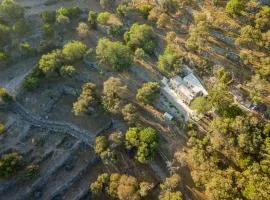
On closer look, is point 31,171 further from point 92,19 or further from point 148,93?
point 92,19

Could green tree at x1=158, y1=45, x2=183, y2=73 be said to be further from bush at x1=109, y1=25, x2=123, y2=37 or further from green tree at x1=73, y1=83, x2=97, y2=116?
green tree at x1=73, y1=83, x2=97, y2=116

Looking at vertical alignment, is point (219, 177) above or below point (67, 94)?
above

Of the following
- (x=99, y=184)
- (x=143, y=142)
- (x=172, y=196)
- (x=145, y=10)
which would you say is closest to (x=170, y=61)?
(x=145, y=10)

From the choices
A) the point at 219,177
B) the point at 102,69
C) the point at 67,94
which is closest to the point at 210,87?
the point at 219,177

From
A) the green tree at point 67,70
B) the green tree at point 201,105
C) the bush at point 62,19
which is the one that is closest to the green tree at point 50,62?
the green tree at point 67,70

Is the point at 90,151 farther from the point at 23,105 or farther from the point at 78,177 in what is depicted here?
the point at 23,105

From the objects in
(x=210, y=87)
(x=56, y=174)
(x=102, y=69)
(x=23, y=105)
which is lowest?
(x=56, y=174)
